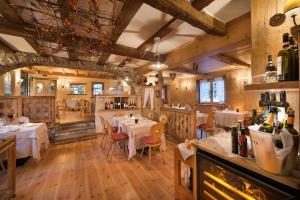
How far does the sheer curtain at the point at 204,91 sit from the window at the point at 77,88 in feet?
25.1

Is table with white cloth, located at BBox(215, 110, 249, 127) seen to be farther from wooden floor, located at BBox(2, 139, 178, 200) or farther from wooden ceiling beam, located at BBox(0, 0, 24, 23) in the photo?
wooden ceiling beam, located at BBox(0, 0, 24, 23)

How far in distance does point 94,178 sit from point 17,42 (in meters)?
4.01

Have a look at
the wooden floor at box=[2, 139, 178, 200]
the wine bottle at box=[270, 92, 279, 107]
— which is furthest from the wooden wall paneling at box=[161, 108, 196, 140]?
the wine bottle at box=[270, 92, 279, 107]

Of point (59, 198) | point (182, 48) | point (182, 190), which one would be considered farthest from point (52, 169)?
point (182, 48)

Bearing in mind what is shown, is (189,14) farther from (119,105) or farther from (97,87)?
(97,87)

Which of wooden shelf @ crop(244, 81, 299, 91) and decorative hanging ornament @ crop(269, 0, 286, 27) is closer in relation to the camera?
wooden shelf @ crop(244, 81, 299, 91)

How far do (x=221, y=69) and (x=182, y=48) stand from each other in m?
3.87

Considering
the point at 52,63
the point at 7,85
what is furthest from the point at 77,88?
the point at 52,63

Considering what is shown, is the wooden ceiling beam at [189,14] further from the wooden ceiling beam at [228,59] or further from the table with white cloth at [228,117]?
the table with white cloth at [228,117]

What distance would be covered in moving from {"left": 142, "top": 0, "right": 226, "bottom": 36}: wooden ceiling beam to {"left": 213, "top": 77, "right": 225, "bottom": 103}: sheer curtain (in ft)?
16.9

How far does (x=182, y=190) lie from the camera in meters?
1.86

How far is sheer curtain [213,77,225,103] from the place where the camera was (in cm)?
741

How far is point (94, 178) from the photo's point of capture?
2574 mm

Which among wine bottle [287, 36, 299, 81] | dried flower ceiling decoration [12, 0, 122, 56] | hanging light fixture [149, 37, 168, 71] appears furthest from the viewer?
hanging light fixture [149, 37, 168, 71]
